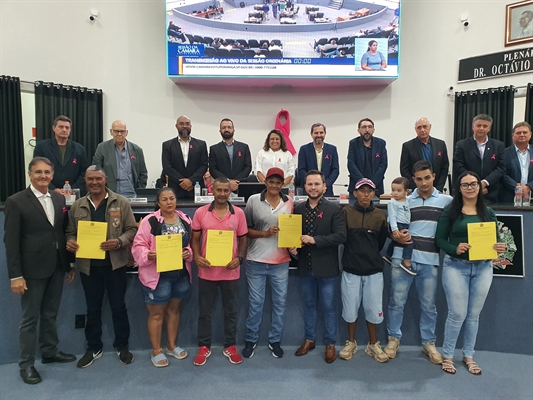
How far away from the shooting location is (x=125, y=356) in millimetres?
3010

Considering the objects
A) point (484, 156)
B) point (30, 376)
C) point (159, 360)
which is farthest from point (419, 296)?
point (30, 376)

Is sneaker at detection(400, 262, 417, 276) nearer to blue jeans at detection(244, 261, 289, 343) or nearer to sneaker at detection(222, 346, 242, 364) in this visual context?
blue jeans at detection(244, 261, 289, 343)

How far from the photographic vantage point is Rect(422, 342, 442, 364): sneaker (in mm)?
2994

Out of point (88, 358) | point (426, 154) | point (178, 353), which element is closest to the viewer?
point (88, 358)

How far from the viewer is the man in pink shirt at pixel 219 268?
2.82m

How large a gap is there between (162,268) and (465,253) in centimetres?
229

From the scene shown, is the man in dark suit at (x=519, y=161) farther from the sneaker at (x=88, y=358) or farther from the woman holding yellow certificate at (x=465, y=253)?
the sneaker at (x=88, y=358)

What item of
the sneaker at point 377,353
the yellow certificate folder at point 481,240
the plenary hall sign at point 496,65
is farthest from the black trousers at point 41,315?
the plenary hall sign at point 496,65

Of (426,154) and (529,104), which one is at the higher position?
(529,104)

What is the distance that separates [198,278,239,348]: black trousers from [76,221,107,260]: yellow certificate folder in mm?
837

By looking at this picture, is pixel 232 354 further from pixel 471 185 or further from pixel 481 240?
pixel 471 185

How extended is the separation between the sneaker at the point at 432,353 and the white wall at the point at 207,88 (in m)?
4.06

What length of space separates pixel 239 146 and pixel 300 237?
6.05ft

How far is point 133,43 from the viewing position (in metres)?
6.25
